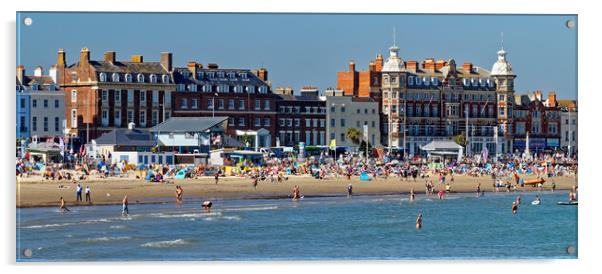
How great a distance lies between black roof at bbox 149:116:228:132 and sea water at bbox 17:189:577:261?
16.5 m

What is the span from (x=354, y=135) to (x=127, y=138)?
1843 centimetres

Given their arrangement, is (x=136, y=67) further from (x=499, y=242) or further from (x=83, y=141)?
(x=499, y=242)

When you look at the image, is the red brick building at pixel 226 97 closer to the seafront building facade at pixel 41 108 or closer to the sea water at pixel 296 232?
the seafront building facade at pixel 41 108

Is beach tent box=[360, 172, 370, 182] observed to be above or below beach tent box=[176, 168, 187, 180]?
below

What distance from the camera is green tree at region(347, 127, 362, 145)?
80500mm

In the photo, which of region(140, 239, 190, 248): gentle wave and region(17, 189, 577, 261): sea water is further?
region(140, 239, 190, 248): gentle wave

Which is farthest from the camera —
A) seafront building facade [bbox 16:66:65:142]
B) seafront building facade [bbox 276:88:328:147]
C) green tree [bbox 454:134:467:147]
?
green tree [bbox 454:134:467:147]

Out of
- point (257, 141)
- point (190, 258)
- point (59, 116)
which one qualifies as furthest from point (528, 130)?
point (190, 258)

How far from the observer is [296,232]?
40344 millimetres

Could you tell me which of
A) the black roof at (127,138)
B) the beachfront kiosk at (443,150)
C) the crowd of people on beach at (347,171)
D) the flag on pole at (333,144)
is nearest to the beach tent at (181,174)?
the crowd of people on beach at (347,171)

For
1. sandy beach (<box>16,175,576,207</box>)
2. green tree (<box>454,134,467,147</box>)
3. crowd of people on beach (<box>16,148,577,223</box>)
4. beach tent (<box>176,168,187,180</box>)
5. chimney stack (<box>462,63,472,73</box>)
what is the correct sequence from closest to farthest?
1. sandy beach (<box>16,175,576,207</box>)
2. crowd of people on beach (<box>16,148,577,223</box>)
3. beach tent (<box>176,168,187,180</box>)
4. chimney stack (<box>462,63,472,73</box>)
5. green tree (<box>454,134,467,147</box>)

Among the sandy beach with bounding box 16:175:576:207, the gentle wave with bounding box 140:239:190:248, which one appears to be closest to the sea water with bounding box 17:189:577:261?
the gentle wave with bounding box 140:239:190:248

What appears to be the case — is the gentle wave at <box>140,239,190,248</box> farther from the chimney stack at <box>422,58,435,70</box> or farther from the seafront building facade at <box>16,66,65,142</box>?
the chimney stack at <box>422,58,435,70</box>

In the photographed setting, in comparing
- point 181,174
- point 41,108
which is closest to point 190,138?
point 181,174
